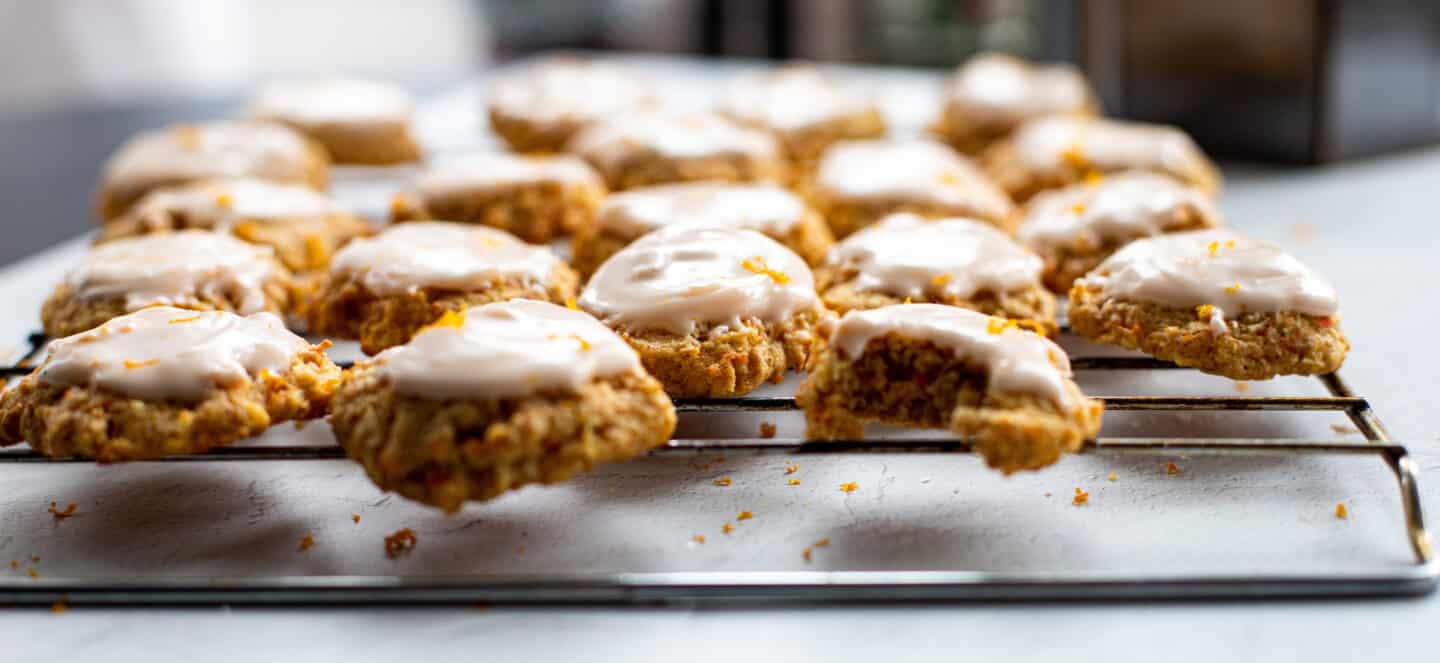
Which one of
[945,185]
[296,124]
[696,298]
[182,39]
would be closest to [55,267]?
[296,124]

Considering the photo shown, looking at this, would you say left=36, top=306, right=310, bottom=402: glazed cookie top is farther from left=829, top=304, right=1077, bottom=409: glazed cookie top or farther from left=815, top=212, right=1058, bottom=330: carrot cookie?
left=815, top=212, right=1058, bottom=330: carrot cookie

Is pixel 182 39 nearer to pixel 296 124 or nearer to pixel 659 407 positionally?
pixel 296 124

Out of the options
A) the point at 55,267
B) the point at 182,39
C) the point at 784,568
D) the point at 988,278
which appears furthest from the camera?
the point at 182,39

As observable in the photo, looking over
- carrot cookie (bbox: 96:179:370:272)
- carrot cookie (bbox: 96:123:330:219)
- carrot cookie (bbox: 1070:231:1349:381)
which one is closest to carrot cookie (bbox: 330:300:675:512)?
carrot cookie (bbox: 1070:231:1349:381)

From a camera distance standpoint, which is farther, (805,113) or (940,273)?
(805,113)

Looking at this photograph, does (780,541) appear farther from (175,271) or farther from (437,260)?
(175,271)

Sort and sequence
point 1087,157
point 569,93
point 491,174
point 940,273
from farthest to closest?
point 569,93 < point 1087,157 < point 491,174 < point 940,273

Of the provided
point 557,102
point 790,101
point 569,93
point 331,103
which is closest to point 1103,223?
point 790,101
